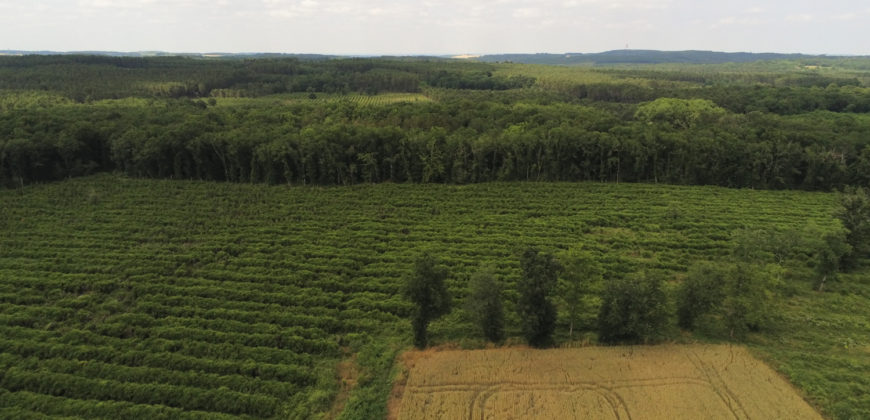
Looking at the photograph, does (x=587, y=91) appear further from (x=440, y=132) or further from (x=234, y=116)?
(x=234, y=116)

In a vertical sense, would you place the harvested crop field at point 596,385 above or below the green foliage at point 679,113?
below

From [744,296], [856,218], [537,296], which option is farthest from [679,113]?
[537,296]

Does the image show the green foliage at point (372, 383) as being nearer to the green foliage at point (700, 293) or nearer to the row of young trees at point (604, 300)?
the row of young trees at point (604, 300)

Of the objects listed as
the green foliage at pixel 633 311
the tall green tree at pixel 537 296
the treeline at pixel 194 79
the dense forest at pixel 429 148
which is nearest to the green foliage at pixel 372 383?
the tall green tree at pixel 537 296

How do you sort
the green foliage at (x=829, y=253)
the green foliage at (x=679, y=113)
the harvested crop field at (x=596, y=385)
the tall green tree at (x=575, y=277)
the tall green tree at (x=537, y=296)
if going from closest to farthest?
the harvested crop field at (x=596, y=385), the tall green tree at (x=537, y=296), the tall green tree at (x=575, y=277), the green foliage at (x=829, y=253), the green foliage at (x=679, y=113)

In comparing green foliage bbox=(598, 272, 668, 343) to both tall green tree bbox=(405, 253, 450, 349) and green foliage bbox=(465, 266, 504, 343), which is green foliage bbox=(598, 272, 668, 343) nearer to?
green foliage bbox=(465, 266, 504, 343)

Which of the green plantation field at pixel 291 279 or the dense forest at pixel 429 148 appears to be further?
the dense forest at pixel 429 148
